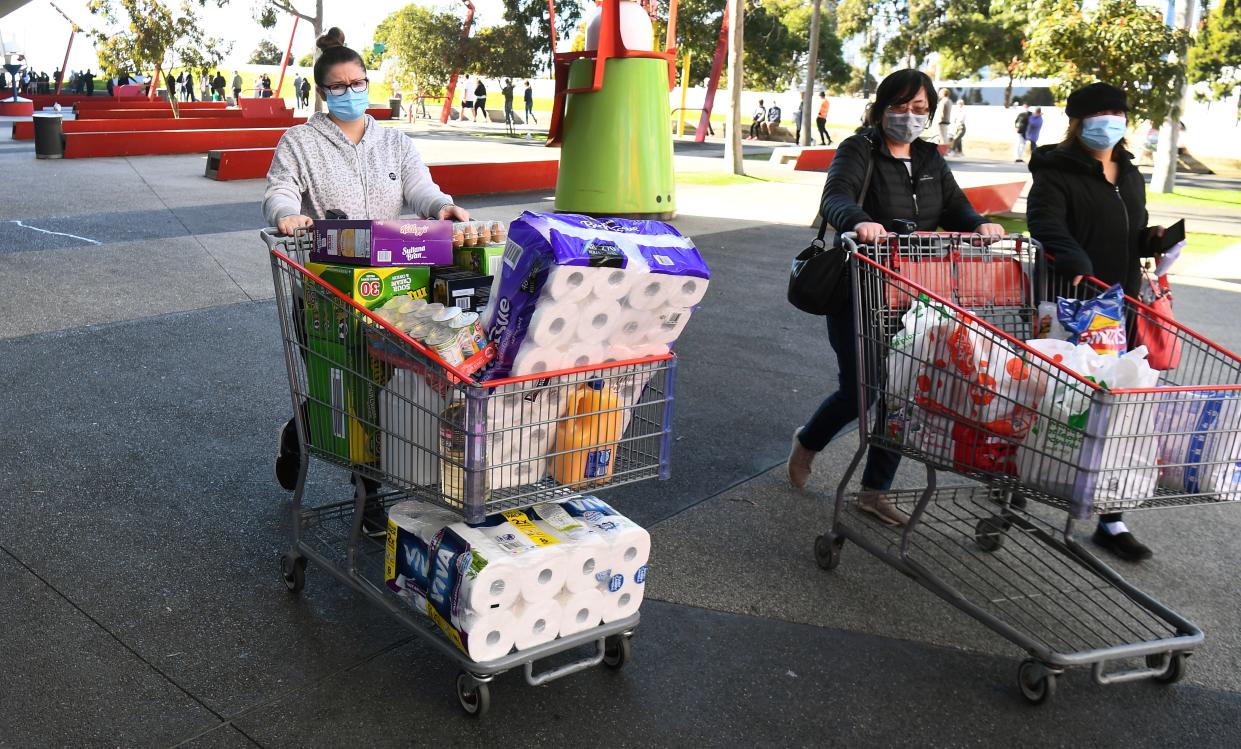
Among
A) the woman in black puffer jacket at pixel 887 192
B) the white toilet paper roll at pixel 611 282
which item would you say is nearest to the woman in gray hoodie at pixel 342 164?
the white toilet paper roll at pixel 611 282

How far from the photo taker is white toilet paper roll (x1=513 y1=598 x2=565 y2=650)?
117 inches

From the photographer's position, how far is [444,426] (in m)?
2.88

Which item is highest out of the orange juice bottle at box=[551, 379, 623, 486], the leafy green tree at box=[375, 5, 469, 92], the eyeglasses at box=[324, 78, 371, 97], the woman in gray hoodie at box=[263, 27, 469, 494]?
the leafy green tree at box=[375, 5, 469, 92]

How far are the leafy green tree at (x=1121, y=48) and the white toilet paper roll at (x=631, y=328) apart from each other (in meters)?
12.4

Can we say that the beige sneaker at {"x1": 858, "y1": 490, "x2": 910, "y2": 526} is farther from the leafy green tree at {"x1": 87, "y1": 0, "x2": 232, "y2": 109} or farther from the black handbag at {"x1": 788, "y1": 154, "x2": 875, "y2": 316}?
the leafy green tree at {"x1": 87, "y1": 0, "x2": 232, "y2": 109}

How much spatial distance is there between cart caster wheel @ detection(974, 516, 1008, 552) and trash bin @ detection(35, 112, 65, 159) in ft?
56.5

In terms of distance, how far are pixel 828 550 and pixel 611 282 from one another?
1848 millimetres

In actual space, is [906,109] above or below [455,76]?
below

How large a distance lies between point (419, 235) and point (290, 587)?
135cm

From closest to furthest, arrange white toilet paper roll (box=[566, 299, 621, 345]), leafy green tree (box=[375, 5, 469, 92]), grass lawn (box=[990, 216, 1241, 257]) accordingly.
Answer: white toilet paper roll (box=[566, 299, 621, 345])
grass lawn (box=[990, 216, 1241, 257])
leafy green tree (box=[375, 5, 469, 92])

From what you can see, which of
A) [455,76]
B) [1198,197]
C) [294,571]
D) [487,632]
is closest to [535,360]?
[487,632]

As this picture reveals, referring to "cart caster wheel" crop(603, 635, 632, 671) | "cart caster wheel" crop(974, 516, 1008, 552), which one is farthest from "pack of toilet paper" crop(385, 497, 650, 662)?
"cart caster wheel" crop(974, 516, 1008, 552)

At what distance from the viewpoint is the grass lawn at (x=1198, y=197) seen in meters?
19.6

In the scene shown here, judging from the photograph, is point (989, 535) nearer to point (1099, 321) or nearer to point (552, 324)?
point (1099, 321)
